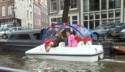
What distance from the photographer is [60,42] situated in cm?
1530

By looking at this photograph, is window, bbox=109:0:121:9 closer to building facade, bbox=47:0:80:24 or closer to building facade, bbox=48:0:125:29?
building facade, bbox=48:0:125:29

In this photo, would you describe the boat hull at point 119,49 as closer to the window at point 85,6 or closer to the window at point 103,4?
the window at point 103,4

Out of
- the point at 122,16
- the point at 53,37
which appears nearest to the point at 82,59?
the point at 53,37

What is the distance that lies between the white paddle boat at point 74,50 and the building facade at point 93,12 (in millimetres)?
19754

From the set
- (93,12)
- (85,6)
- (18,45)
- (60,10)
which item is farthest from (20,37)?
(60,10)

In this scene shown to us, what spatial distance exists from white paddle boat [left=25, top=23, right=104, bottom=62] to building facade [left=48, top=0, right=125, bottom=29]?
19754 millimetres

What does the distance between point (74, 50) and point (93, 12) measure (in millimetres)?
24732

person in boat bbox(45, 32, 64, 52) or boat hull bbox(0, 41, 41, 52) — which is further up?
person in boat bbox(45, 32, 64, 52)

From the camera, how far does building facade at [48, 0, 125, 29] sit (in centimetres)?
3597

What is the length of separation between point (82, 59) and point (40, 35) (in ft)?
19.8

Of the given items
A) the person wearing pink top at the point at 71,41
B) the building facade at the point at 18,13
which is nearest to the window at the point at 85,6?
the building facade at the point at 18,13

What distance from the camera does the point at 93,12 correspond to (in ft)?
125

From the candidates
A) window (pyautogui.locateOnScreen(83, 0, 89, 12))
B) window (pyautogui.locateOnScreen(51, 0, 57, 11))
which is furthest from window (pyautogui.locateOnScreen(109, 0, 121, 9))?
window (pyautogui.locateOnScreen(51, 0, 57, 11))

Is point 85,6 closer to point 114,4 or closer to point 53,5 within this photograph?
point 114,4
